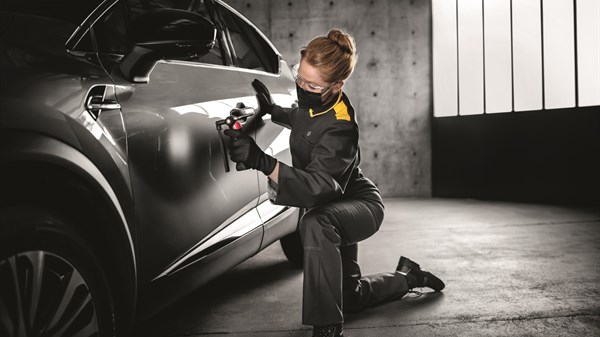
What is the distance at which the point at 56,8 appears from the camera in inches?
61.7

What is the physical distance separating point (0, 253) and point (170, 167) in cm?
67

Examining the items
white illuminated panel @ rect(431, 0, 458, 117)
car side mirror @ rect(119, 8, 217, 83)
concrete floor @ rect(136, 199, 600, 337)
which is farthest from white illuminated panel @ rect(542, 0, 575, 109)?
car side mirror @ rect(119, 8, 217, 83)

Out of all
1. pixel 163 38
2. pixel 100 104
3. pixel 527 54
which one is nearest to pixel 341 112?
pixel 163 38

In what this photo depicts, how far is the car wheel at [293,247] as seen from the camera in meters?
3.33

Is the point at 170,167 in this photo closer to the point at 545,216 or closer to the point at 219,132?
the point at 219,132

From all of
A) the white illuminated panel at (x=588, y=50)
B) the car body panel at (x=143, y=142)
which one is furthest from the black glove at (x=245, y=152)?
the white illuminated panel at (x=588, y=50)

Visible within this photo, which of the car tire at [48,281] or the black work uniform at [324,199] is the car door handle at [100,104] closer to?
the car tire at [48,281]

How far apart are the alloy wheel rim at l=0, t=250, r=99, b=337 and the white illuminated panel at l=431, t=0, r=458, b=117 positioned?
6.75m

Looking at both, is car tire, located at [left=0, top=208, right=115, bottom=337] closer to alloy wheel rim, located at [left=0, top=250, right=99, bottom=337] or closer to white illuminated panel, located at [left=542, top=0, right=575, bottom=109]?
alloy wheel rim, located at [left=0, top=250, right=99, bottom=337]

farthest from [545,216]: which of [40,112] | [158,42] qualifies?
[40,112]

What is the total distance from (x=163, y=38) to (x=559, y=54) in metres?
5.79

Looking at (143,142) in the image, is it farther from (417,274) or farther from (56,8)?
(417,274)

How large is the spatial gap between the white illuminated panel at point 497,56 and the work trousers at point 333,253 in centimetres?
513

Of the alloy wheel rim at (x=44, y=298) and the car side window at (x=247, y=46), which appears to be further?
the car side window at (x=247, y=46)
